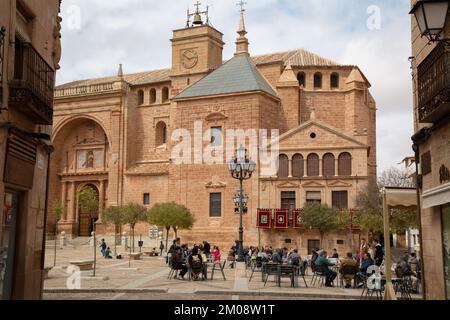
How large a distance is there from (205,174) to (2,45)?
99.1ft

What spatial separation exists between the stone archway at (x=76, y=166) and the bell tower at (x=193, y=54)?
7967 mm

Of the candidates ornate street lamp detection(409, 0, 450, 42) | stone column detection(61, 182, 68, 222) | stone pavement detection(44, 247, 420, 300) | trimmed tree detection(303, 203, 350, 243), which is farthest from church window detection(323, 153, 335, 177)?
ornate street lamp detection(409, 0, 450, 42)

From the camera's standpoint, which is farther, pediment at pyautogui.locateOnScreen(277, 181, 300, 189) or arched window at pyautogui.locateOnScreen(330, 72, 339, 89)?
arched window at pyautogui.locateOnScreen(330, 72, 339, 89)

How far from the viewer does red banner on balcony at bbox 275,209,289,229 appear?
34084 millimetres

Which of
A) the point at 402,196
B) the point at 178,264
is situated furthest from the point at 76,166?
the point at 402,196

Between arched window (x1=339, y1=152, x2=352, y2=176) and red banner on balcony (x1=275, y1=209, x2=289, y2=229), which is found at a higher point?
arched window (x1=339, y1=152, x2=352, y2=176)

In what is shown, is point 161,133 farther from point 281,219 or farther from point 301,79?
point 281,219

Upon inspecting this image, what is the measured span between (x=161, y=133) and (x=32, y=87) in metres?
36.6

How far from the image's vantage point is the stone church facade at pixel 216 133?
34.8 metres

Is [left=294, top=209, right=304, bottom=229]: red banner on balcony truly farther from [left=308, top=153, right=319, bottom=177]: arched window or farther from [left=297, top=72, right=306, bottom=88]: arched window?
[left=297, top=72, right=306, bottom=88]: arched window

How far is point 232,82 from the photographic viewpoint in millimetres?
38594

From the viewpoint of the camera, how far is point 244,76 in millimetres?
38875

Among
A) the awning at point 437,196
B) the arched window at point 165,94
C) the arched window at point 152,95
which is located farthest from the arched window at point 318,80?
the awning at point 437,196

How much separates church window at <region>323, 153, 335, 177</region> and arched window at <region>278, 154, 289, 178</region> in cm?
226
